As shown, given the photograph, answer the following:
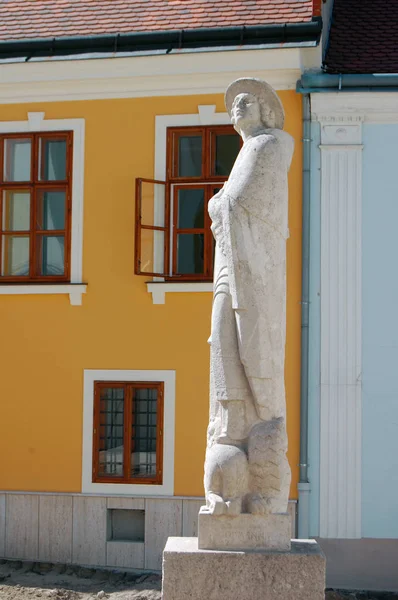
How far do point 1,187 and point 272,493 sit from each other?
752cm

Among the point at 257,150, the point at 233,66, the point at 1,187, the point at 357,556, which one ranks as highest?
the point at 233,66

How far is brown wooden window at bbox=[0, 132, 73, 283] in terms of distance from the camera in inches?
512

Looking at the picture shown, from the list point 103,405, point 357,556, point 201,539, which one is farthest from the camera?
point 103,405

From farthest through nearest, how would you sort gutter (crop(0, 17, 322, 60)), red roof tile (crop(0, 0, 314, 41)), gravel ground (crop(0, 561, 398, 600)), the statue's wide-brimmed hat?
red roof tile (crop(0, 0, 314, 41)) < gutter (crop(0, 17, 322, 60)) < gravel ground (crop(0, 561, 398, 600)) < the statue's wide-brimmed hat

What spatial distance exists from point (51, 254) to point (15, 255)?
1.49ft

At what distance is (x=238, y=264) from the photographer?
6.77 metres

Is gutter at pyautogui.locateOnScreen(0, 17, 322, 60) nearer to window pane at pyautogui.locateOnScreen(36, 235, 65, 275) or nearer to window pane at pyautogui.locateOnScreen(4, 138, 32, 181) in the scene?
window pane at pyautogui.locateOnScreen(4, 138, 32, 181)

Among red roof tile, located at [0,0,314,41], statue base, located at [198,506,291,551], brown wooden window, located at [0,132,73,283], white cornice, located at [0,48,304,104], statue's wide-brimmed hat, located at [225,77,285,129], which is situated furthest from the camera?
brown wooden window, located at [0,132,73,283]

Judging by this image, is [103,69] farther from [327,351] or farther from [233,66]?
[327,351]

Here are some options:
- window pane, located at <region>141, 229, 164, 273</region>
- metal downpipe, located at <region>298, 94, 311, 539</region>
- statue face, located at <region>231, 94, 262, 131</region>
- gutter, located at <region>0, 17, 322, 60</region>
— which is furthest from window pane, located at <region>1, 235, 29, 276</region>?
statue face, located at <region>231, 94, 262, 131</region>

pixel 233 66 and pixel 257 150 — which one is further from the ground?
pixel 233 66

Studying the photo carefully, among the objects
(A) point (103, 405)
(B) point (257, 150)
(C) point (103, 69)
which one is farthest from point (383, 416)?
(B) point (257, 150)

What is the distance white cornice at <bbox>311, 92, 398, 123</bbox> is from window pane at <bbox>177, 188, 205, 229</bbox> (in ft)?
5.47

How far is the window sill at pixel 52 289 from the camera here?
41.8ft
